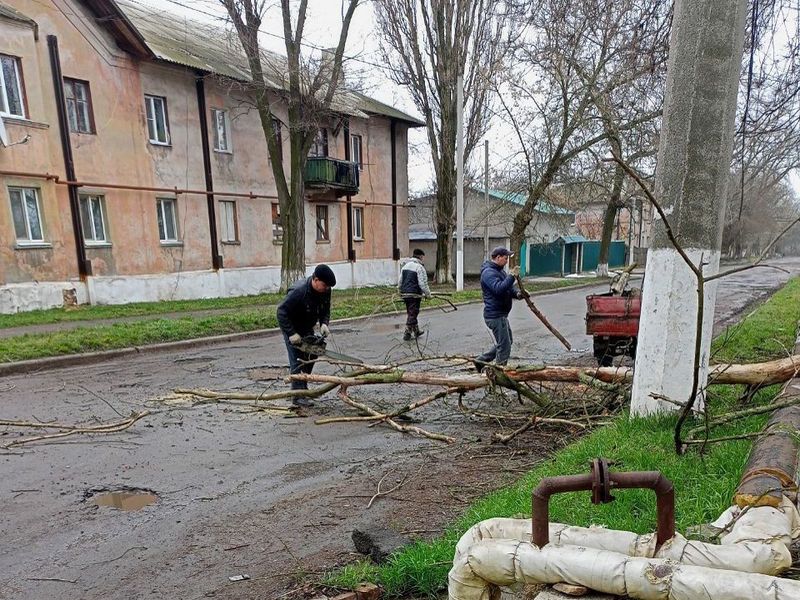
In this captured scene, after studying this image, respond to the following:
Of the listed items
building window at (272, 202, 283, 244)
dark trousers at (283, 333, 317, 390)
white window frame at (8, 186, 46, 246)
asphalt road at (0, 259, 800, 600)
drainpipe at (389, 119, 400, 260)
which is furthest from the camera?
drainpipe at (389, 119, 400, 260)

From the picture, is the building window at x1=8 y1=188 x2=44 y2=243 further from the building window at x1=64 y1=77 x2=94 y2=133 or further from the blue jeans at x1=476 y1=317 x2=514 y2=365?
the blue jeans at x1=476 y1=317 x2=514 y2=365

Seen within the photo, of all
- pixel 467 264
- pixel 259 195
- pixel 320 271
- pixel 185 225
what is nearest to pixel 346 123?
pixel 259 195

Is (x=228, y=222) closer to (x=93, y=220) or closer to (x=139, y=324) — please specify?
(x=93, y=220)

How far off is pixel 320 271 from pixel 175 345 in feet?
16.5

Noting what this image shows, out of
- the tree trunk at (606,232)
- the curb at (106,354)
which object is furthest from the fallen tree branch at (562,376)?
the tree trunk at (606,232)

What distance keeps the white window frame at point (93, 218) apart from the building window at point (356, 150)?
11.2m

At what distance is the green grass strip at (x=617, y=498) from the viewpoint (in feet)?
8.72

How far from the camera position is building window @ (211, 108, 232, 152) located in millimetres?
18469

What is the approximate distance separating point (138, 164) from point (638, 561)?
17.8 metres

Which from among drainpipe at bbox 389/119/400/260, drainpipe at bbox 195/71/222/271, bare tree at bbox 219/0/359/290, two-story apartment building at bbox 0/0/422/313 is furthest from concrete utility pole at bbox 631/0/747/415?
drainpipe at bbox 389/119/400/260

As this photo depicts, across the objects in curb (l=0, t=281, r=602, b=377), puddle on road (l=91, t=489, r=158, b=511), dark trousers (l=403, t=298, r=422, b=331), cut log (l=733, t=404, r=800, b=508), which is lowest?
curb (l=0, t=281, r=602, b=377)

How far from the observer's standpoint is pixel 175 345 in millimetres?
9711

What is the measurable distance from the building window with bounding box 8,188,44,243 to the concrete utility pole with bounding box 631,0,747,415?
15.5m

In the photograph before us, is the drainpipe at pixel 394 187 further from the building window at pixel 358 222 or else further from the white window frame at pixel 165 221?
the white window frame at pixel 165 221
